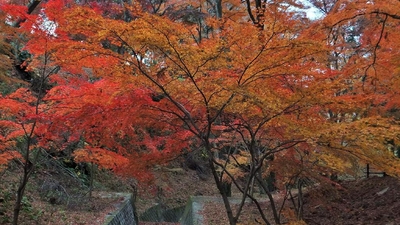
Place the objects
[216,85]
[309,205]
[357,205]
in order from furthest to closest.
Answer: [309,205] → [357,205] → [216,85]

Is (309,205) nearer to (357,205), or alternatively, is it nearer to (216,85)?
(357,205)

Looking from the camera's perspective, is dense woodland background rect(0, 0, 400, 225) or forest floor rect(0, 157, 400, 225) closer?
dense woodland background rect(0, 0, 400, 225)

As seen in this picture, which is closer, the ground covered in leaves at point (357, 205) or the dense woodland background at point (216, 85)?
the dense woodland background at point (216, 85)

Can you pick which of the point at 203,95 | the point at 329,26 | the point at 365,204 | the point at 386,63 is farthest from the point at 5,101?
the point at 365,204

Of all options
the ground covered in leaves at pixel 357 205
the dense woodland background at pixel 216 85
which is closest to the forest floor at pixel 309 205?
the ground covered in leaves at pixel 357 205

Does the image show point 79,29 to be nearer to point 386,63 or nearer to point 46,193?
point 386,63

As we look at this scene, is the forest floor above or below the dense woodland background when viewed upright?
below

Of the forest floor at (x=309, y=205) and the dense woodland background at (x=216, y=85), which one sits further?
the forest floor at (x=309, y=205)

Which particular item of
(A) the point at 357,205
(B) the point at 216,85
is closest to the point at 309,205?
(A) the point at 357,205

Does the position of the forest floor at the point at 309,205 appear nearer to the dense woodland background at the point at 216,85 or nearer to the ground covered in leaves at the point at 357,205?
the ground covered in leaves at the point at 357,205

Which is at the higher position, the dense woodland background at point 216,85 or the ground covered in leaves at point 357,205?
the dense woodland background at point 216,85

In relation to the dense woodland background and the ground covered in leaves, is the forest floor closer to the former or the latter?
the ground covered in leaves

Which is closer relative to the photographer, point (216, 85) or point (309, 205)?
point (216, 85)

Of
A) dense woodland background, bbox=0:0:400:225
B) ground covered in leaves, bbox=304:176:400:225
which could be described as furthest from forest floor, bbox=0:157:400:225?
dense woodland background, bbox=0:0:400:225
